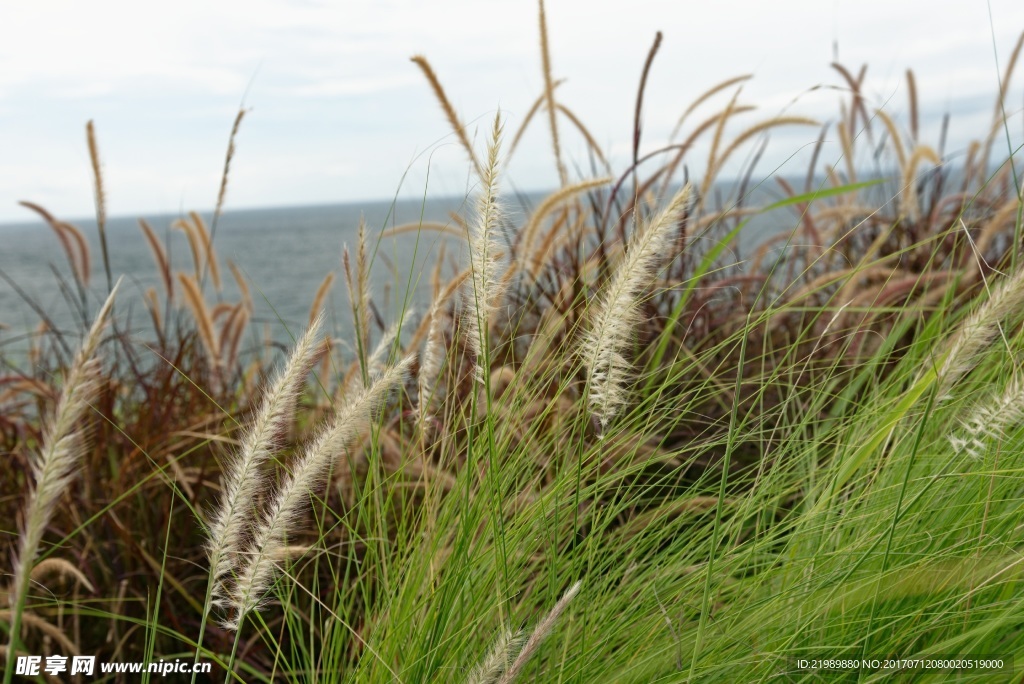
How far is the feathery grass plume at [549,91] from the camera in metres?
2.52

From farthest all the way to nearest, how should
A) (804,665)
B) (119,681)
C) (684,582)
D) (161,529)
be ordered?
1. (161,529)
2. (119,681)
3. (684,582)
4. (804,665)

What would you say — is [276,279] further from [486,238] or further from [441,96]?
[486,238]

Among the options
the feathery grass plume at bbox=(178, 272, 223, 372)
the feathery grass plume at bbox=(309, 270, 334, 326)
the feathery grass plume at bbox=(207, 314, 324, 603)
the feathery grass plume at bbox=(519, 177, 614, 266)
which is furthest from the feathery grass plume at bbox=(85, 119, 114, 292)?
the feathery grass plume at bbox=(207, 314, 324, 603)

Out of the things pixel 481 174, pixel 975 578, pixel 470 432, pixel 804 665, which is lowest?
pixel 804 665

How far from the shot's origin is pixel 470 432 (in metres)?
1.20

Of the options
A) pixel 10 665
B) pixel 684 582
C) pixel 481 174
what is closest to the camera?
pixel 10 665

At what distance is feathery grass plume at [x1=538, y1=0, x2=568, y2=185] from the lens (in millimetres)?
2518

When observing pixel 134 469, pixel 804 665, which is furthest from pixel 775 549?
pixel 134 469

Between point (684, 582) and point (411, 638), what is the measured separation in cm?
54

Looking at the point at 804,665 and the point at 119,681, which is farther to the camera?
the point at 119,681

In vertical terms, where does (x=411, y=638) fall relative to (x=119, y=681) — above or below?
above

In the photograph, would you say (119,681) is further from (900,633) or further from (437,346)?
Result: (900,633)

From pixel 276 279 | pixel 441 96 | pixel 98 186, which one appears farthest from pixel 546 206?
pixel 276 279

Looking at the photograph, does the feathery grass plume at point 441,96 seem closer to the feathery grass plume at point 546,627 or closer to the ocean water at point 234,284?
the ocean water at point 234,284
